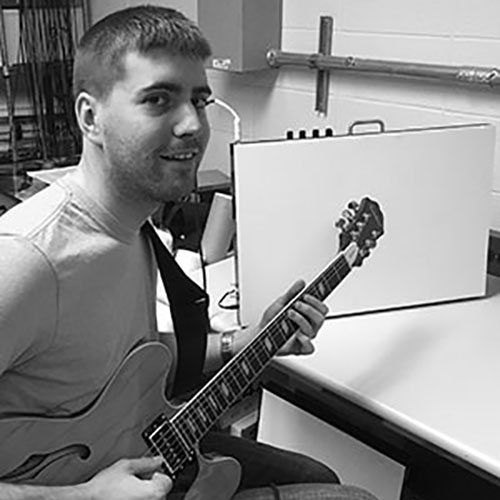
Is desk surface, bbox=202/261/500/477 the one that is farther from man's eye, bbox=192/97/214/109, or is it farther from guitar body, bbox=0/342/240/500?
man's eye, bbox=192/97/214/109

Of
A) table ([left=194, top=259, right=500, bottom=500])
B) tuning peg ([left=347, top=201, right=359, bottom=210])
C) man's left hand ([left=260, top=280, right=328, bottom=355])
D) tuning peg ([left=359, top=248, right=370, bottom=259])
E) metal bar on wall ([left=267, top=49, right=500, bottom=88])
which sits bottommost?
table ([left=194, top=259, right=500, bottom=500])

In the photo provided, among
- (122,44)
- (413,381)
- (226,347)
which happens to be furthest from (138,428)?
(122,44)

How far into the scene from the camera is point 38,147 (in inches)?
124

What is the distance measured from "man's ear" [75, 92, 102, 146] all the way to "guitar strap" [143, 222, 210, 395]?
1.05 ft

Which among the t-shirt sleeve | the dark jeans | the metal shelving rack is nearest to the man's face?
the t-shirt sleeve

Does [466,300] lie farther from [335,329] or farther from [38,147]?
[38,147]

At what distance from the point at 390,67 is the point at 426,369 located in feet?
3.16

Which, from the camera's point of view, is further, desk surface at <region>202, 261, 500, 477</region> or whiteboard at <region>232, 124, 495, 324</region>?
whiteboard at <region>232, 124, 495, 324</region>

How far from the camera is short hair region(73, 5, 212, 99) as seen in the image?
100cm

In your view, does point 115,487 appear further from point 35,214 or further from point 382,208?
point 382,208

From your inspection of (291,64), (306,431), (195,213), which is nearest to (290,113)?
(291,64)

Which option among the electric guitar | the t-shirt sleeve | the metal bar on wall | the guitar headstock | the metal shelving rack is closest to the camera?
the t-shirt sleeve

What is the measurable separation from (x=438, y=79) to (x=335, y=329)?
0.79 meters

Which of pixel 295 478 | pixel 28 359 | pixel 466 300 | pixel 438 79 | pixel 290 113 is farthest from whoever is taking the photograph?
pixel 290 113
